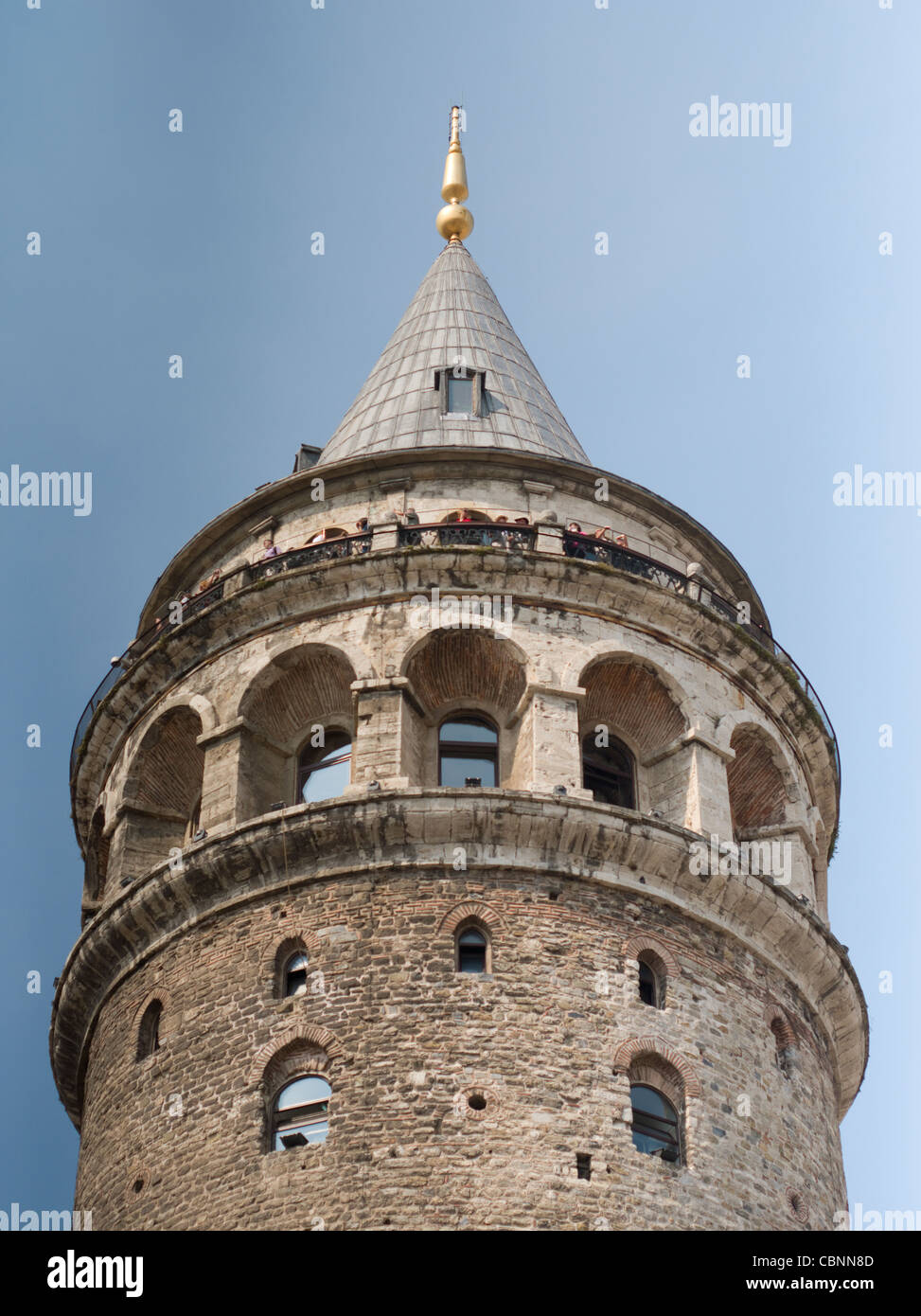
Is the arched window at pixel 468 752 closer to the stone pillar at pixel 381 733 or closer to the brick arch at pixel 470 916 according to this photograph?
the stone pillar at pixel 381 733

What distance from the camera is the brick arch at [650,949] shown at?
31.8 meters

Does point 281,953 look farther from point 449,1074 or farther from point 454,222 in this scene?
point 454,222

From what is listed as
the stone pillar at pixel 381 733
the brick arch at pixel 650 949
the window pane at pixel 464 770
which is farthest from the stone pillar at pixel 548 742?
the brick arch at pixel 650 949

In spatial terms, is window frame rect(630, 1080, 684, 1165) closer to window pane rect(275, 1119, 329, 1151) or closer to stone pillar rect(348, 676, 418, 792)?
window pane rect(275, 1119, 329, 1151)

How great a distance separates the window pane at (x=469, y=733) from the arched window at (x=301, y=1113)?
6.49 metres

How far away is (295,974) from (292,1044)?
49.4 inches

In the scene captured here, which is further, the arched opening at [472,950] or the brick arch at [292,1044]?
the arched opening at [472,950]

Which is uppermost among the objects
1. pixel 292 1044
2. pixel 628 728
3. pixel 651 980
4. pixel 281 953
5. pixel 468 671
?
pixel 468 671

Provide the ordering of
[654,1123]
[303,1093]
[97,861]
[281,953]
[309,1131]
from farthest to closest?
[97,861] < [281,953] < [654,1123] < [303,1093] < [309,1131]

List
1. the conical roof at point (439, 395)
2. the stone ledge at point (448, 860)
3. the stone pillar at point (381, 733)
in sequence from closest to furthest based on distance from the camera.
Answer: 1. the stone ledge at point (448, 860)
2. the stone pillar at point (381, 733)
3. the conical roof at point (439, 395)

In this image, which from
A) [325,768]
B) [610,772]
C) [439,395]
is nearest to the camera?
[325,768]

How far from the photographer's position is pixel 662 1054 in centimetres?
3089

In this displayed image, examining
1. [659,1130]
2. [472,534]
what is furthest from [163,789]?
[659,1130]

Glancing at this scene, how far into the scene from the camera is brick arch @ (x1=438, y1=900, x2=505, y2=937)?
31.4 metres
